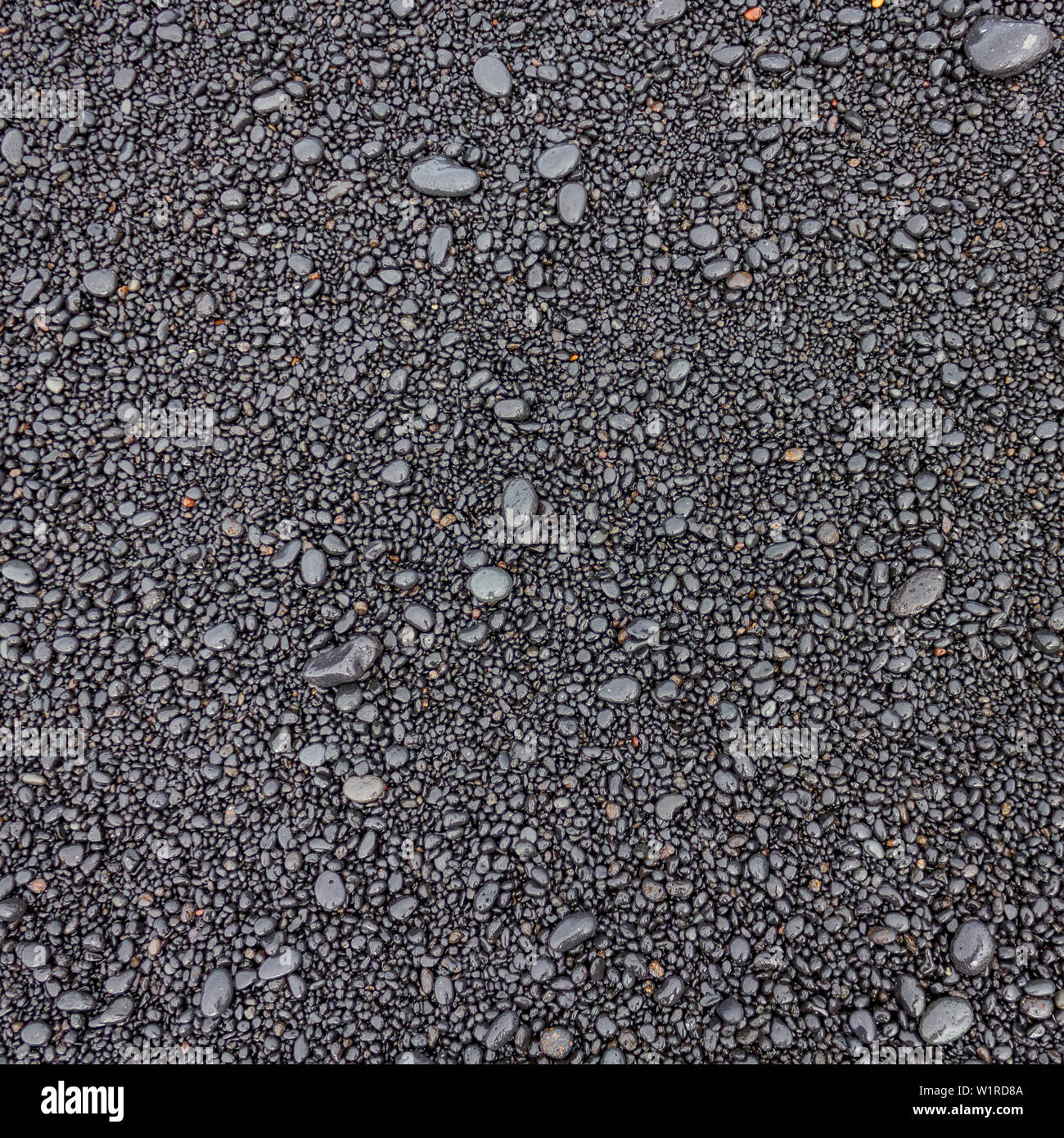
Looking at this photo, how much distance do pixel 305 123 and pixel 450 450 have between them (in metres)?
1.36

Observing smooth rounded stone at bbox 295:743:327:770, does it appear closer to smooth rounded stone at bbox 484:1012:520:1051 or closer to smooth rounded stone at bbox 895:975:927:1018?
smooth rounded stone at bbox 484:1012:520:1051

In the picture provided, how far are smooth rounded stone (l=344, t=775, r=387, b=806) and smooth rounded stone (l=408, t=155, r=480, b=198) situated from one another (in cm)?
208

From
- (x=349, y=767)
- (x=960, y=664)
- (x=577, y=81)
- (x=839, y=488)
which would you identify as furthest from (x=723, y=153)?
(x=349, y=767)

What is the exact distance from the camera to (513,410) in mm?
2469

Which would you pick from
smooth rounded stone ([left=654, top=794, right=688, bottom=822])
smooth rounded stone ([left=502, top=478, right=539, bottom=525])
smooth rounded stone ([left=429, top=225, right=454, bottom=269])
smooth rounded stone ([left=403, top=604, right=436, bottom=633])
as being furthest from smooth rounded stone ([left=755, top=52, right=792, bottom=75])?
smooth rounded stone ([left=654, top=794, right=688, bottom=822])

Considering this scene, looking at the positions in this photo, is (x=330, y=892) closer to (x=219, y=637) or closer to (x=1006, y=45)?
(x=219, y=637)

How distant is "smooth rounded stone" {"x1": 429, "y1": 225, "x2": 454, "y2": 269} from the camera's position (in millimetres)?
2553

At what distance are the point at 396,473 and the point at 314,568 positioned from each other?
44 cm

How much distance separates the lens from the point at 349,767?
7.88 feet

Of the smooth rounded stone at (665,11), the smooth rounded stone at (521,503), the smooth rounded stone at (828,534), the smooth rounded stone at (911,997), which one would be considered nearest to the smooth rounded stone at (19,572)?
the smooth rounded stone at (521,503)

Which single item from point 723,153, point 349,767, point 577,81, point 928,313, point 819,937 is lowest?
point 819,937

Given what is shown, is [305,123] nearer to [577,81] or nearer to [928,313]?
[577,81]

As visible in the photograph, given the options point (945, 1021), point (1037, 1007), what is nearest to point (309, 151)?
point (945, 1021)
